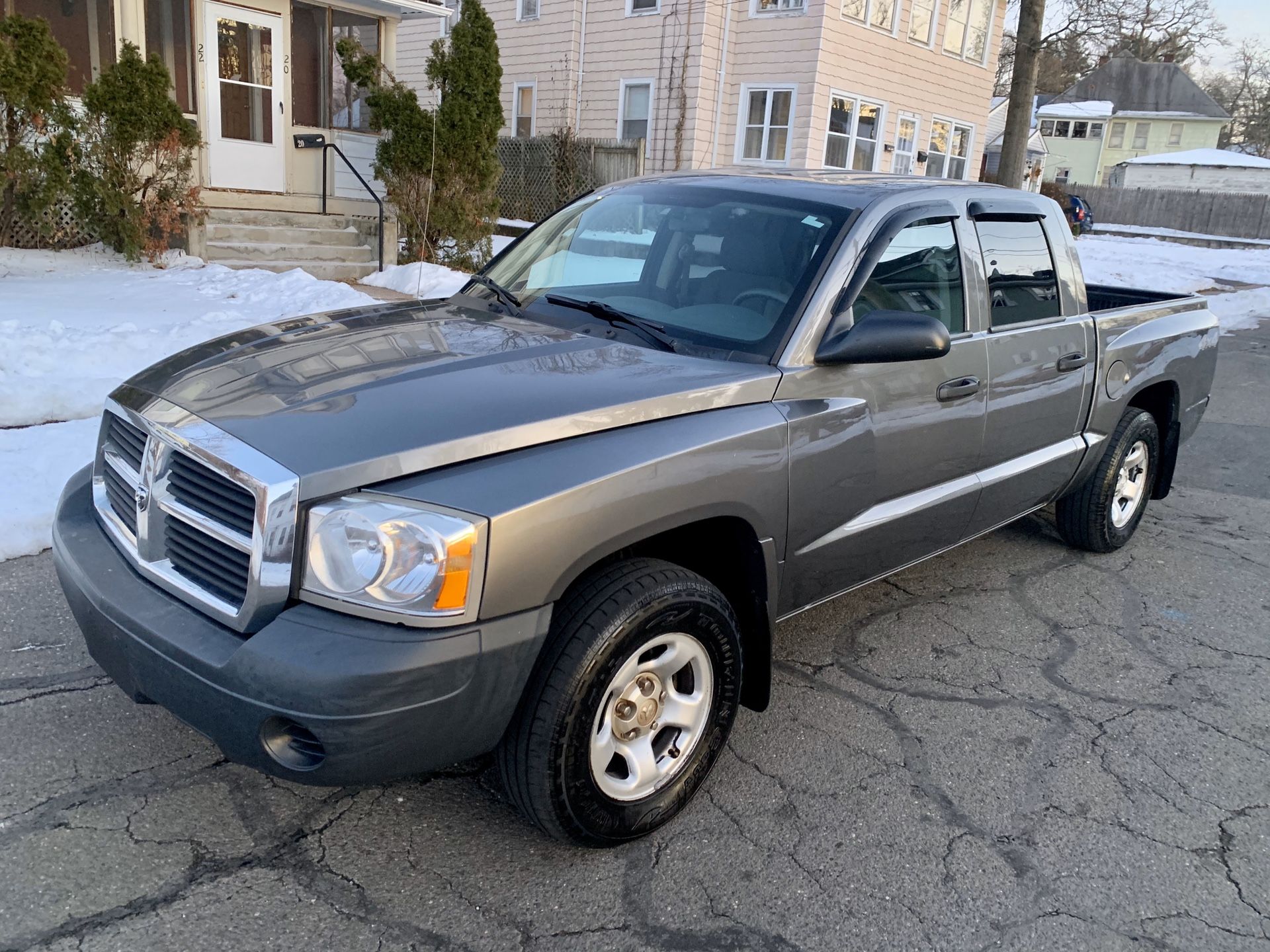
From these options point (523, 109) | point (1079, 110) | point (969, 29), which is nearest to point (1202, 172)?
point (1079, 110)

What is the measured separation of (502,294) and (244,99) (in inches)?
490

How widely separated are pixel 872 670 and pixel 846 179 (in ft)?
6.39

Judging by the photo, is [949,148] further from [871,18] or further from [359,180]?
[359,180]

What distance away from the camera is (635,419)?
2.70 m

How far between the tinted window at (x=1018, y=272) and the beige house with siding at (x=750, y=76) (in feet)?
52.7

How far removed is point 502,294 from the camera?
385 cm

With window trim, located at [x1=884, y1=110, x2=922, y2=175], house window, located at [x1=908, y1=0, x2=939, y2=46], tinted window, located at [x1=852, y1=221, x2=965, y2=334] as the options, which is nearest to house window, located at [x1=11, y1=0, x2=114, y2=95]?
tinted window, located at [x1=852, y1=221, x2=965, y2=334]

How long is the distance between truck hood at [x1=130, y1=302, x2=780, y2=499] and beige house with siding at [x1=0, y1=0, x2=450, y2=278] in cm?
989

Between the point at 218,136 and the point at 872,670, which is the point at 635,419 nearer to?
the point at 872,670

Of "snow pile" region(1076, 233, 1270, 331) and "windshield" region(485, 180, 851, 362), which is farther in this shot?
"snow pile" region(1076, 233, 1270, 331)

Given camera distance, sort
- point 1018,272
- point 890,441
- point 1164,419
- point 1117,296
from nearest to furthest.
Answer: point 890,441 → point 1018,272 → point 1164,419 → point 1117,296

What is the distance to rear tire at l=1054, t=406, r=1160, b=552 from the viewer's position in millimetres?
5000

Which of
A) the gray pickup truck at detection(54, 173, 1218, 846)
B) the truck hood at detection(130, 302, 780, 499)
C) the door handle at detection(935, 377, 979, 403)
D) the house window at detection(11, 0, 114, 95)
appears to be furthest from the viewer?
the house window at detection(11, 0, 114, 95)

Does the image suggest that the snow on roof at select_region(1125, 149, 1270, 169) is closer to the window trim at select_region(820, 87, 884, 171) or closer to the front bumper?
the window trim at select_region(820, 87, 884, 171)
